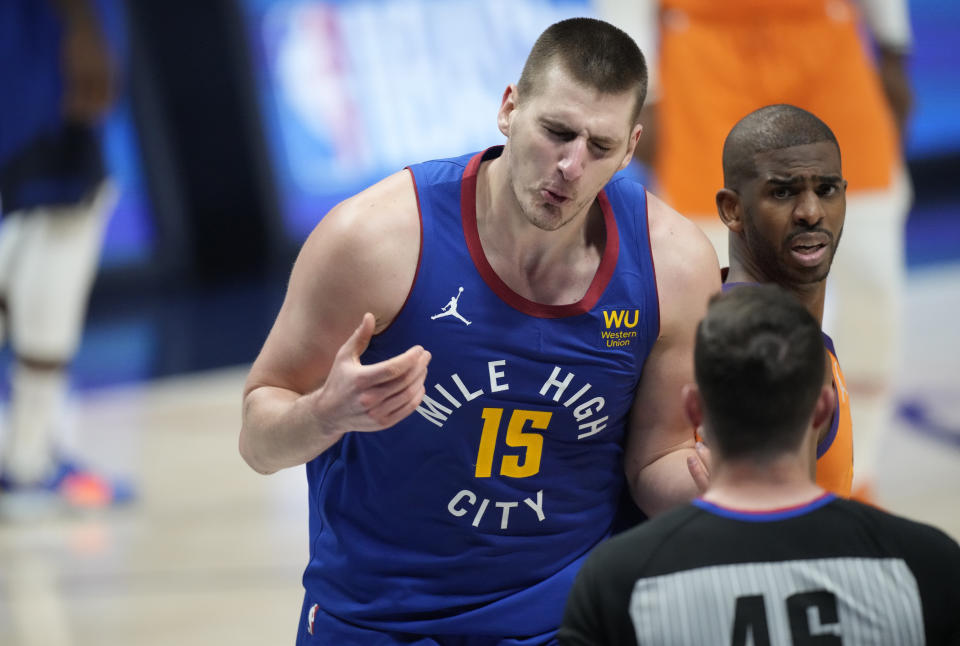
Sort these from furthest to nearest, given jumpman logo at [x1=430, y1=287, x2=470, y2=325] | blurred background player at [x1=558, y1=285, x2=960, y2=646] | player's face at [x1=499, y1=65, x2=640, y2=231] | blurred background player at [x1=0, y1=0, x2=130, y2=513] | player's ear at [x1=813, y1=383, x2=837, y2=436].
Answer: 1. blurred background player at [x1=0, y1=0, x2=130, y2=513]
2. jumpman logo at [x1=430, y1=287, x2=470, y2=325]
3. player's face at [x1=499, y1=65, x2=640, y2=231]
4. player's ear at [x1=813, y1=383, x2=837, y2=436]
5. blurred background player at [x1=558, y1=285, x2=960, y2=646]

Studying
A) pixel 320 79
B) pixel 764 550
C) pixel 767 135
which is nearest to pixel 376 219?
pixel 767 135

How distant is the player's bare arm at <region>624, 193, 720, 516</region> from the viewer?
7.61 ft

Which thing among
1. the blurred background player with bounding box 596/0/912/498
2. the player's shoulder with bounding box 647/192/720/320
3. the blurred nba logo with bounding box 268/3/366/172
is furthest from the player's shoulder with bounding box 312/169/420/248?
the blurred nba logo with bounding box 268/3/366/172

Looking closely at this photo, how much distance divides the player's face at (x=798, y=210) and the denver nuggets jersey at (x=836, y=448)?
0.13m

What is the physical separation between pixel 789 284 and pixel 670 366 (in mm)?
262

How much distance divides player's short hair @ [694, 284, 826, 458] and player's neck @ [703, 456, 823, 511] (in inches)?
0.7

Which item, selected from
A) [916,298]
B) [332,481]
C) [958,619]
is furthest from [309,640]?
[916,298]

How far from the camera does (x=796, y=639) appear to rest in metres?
1.59

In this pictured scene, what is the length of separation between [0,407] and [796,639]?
6.13 metres

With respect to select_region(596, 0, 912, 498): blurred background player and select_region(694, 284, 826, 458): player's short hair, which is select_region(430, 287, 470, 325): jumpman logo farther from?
select_region(596, 0, 912, 498): blurred background player

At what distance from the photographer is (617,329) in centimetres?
229

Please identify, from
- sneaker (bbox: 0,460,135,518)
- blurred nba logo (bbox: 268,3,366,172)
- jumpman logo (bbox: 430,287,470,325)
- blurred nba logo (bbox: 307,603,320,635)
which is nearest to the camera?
jumpman logo (bbox: 430,287,470,325)

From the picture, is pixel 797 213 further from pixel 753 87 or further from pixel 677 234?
pixel 753 87

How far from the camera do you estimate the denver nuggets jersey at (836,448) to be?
7.06ft
